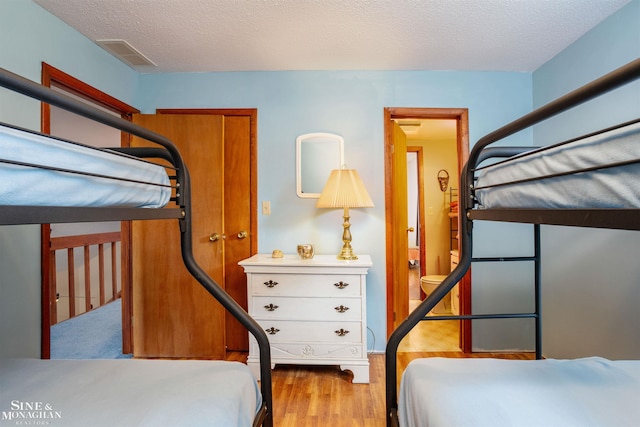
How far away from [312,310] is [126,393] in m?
1.32

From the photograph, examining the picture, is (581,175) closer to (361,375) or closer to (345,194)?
(345,194)

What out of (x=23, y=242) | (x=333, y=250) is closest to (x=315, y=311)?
(x=333, y=250)

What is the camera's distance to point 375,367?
2.24 m

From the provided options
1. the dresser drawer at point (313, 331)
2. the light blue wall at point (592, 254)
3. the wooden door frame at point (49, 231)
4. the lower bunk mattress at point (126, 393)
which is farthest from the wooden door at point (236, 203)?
the light blue wall at point (592, 254)

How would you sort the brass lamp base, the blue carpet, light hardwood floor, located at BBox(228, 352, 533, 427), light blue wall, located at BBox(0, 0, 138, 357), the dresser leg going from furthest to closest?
the blue carpet → the brass lamp base → the dresser leg → light hardwood floor, located at BBox(228, 352, 533, 427) → light blue wall, located at BBox(0, 0, 138, 357)

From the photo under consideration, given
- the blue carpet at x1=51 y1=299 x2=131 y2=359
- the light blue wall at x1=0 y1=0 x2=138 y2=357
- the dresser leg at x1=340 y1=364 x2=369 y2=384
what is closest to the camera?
the light blue wall at x1=0 y1=0 x2=138 y2=357

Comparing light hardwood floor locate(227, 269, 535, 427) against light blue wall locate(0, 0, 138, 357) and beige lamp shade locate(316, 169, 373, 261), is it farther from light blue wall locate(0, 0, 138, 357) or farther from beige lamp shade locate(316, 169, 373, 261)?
light blue wall locate(0, 0, 138, 357)

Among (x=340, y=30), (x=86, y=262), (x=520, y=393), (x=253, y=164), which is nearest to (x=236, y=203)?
(x=253, y=164)

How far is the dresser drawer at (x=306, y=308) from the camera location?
6.69 ft

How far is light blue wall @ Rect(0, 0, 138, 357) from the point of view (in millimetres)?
1535

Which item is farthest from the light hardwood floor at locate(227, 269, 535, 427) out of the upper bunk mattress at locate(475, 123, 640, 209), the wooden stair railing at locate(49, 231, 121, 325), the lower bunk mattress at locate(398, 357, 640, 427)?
the wooden stair railing at locate(49, 231, 121, 325)

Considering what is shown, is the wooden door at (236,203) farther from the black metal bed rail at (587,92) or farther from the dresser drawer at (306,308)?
the black metal bed rail at (587,92)

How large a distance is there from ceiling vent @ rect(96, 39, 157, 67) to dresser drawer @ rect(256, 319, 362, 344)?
6.98ft

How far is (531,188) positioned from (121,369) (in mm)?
1361
